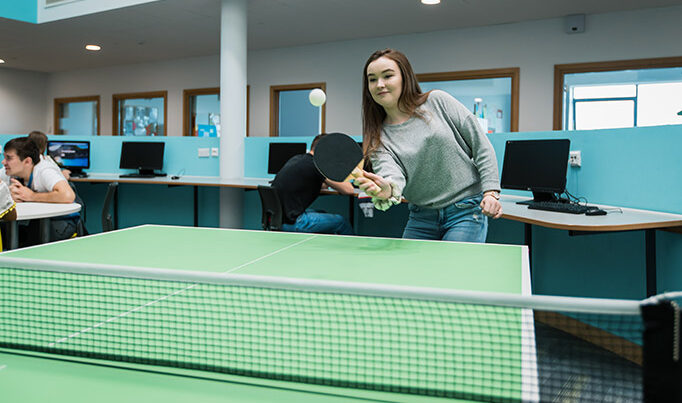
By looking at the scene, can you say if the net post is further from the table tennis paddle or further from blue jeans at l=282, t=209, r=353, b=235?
blue jeans at l=282, t=209, r=353, b=235

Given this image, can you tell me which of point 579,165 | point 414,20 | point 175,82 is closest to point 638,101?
point 414,20

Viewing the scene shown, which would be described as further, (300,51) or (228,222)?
(300,51)

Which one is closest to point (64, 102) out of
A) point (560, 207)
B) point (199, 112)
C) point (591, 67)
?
point (199, 112)

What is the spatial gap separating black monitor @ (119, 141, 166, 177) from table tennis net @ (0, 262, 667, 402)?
18.1ft

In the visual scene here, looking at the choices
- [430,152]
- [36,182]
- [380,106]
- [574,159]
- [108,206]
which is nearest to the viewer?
[430,152]

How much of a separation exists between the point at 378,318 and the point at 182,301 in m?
0.47

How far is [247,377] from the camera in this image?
878 mm

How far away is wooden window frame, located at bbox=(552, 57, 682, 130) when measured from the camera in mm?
5465

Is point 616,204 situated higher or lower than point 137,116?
lower

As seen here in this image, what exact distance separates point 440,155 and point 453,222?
0.88ft

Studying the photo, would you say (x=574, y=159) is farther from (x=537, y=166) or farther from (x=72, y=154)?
(x=72, y=154)

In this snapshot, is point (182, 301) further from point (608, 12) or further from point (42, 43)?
point (42, 43)

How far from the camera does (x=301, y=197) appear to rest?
387 centimetres

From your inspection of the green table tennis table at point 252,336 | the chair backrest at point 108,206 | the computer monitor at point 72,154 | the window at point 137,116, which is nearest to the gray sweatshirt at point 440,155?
the green table tennis table at point 252,336
